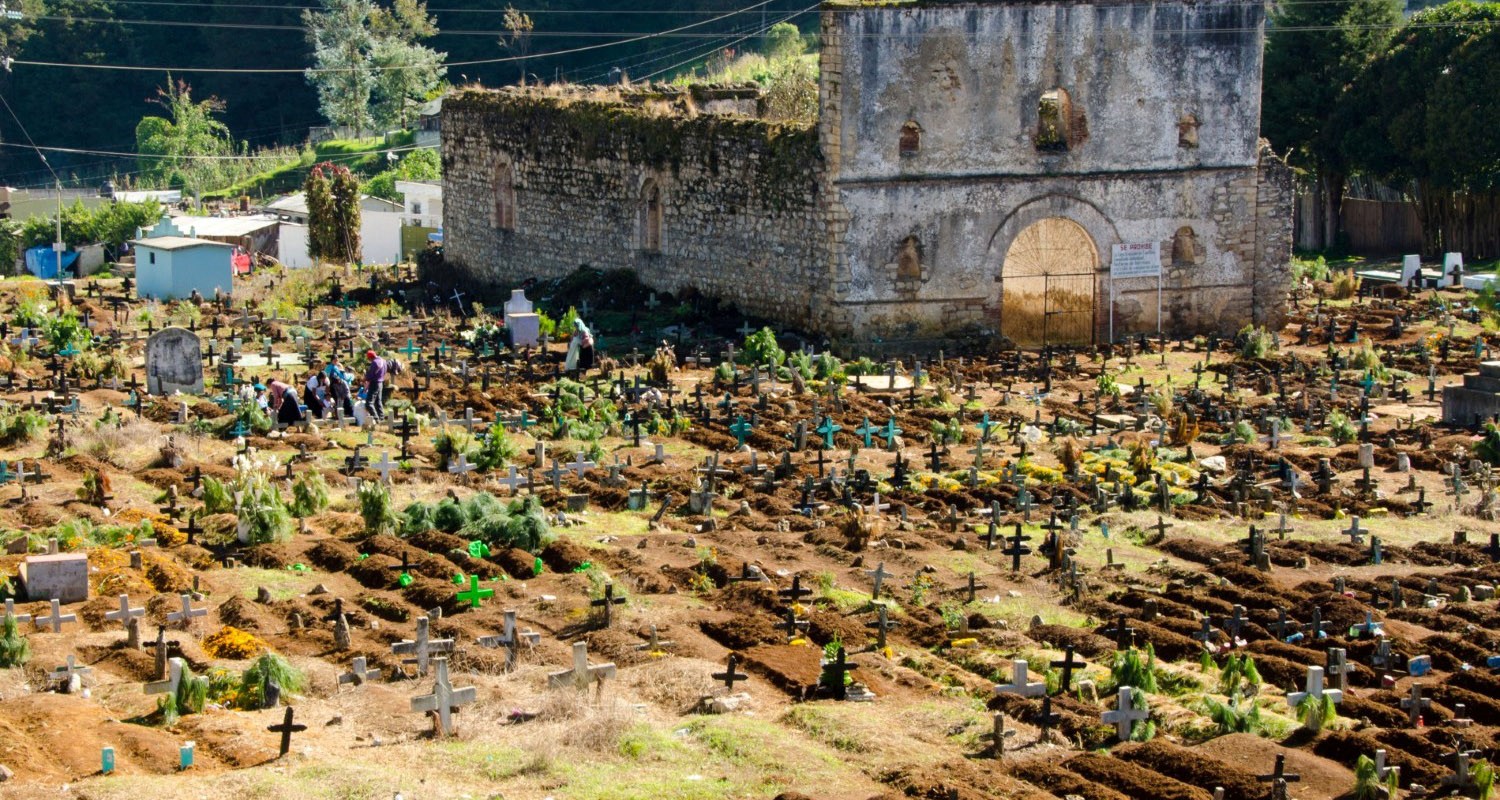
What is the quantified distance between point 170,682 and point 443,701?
2132mm

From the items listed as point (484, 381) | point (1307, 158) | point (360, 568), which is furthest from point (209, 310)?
point (1307, 158)

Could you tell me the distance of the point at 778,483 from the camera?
2484 centimetres

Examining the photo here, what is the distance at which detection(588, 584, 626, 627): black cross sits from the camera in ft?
61.2

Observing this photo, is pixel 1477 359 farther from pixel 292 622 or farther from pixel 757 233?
pixel 292 622

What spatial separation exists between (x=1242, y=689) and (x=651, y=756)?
4760mm

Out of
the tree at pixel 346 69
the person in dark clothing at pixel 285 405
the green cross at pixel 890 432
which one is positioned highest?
the tree at pixel 346 69

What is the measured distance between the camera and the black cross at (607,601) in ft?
61.2

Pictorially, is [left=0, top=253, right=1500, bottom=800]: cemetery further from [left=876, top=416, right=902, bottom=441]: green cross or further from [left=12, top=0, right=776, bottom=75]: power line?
[left=12, top=0, right=776, bottom=75]: power line

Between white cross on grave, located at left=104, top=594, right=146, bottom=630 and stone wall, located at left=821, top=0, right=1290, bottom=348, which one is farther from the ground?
stone wall, located at left=821, top=0, right=1290, bottom=348

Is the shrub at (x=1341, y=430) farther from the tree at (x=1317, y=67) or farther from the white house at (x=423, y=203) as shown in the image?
the white house at (x=423, y=203)

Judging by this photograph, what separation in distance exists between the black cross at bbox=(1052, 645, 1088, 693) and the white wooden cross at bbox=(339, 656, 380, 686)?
17.0 ft

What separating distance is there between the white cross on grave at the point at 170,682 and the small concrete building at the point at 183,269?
82.8 feet

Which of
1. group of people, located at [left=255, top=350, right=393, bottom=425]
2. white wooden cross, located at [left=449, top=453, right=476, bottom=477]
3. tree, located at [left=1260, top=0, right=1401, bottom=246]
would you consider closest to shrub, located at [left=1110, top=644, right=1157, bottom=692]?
white wooden cross, located at [left=449, top=453, right=476, bottom=477]

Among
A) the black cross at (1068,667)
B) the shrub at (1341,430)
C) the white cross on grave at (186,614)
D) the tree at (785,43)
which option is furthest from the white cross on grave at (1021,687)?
the tree at (785,43)
